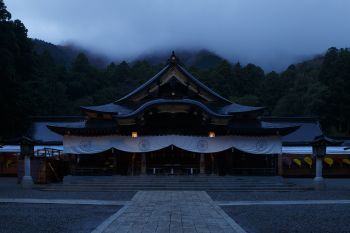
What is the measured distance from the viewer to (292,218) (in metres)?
10.8

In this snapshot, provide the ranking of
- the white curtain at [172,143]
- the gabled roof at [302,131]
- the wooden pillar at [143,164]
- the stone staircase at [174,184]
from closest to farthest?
the stone staircase at [174,184], the white curtain at [172,143], the wooden pillar at [143,164], the gabled roof at [302,131]

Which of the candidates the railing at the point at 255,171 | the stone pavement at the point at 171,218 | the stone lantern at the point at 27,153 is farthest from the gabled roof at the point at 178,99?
the stone pavement at the point at 171,218

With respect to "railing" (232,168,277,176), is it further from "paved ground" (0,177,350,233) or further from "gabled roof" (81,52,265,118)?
"paved ground" (0,177,350,233)

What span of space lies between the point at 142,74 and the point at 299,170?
137 feet

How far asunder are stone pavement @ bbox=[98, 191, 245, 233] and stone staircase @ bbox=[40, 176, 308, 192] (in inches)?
218

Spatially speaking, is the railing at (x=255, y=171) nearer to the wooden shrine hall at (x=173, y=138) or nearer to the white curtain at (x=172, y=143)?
the wooden shrine hall at (x=173, y=138)

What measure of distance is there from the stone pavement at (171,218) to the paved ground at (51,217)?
0.52 m

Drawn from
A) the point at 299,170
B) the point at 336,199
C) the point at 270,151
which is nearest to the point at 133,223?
the point at 336,199

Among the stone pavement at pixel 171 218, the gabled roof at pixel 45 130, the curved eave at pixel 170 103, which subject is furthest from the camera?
the gabled roof at pixel 45 130

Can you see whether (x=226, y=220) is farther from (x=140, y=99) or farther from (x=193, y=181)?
(x=140, y=99)

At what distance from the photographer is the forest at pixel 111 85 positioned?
3141 centimetres

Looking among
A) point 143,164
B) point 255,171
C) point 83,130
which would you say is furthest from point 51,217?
point 255,171

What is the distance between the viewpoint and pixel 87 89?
205 feet

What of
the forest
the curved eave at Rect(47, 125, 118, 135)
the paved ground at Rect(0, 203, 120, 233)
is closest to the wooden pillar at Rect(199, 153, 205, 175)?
the curved eave at Rect(47, 125, 118, 135)
